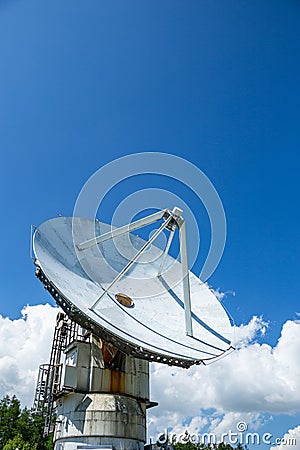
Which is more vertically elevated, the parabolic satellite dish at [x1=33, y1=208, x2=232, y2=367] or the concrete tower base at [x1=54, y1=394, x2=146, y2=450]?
the parabolic satellite dish at [x1=33, y1=208, x2=232, y2=367]

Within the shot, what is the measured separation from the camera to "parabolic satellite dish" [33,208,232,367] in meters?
19.8

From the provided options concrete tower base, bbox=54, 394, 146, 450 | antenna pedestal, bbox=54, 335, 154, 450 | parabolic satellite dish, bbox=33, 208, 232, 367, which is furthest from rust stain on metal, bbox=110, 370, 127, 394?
parabolic satellite dish, bbox=33, 208, 232, 367

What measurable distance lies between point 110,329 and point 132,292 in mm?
6320

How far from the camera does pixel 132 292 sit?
25.6 m

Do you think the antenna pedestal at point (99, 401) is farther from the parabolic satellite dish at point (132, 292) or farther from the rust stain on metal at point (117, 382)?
the parabolic satellite dish at point (132, 292)

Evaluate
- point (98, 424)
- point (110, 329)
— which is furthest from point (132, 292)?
point (98, 424)

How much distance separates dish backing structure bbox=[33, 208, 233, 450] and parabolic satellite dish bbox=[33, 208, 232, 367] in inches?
2.5

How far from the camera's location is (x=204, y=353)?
20.5m

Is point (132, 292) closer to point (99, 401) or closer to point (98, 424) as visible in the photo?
point (99, 401)

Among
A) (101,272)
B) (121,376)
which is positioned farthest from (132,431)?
(101,272)

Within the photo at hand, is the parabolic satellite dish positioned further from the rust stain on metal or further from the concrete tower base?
the concrete tower base

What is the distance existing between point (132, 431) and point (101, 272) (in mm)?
8998

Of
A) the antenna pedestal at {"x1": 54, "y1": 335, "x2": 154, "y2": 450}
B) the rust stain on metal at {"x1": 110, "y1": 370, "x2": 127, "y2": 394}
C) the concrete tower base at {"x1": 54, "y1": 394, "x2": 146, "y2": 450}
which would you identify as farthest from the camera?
the rust stain on metal at {"x1": 110, "y1": 370, "x2": 127, "y2": 394}

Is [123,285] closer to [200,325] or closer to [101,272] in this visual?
[101,272]
